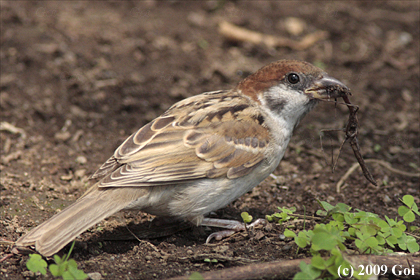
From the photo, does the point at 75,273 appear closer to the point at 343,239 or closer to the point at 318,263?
the point at 318,263

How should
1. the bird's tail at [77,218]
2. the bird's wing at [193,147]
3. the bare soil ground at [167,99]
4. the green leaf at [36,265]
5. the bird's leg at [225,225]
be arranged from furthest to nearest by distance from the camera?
the bird's leg at [225,225]
the bare soil ground at [167,99]
the bird's wing at [193,147]
the bird's tail at [77,218]
the green leaf at [36,265]

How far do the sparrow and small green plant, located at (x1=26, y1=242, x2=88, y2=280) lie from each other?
1.46 feet

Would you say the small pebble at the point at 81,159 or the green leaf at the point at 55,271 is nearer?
the green leaf at the point at 55,271

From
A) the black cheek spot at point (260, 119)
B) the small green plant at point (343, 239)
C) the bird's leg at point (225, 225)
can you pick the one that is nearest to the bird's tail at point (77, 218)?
the bird's leg at point (225, 225)

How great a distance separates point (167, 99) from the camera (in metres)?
6.48

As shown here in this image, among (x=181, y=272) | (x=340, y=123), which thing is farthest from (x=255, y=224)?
(x=340, y=123)

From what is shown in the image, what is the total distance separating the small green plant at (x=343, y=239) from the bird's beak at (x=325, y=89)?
0.98 meters

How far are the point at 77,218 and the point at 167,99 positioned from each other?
314 cm

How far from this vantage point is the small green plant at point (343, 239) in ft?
10.4

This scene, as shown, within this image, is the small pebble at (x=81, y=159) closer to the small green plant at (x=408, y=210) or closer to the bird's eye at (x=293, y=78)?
the bird's eye at (x=293, y=78)

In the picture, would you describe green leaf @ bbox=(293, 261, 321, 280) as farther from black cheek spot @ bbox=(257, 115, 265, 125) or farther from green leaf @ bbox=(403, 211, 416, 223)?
black cheek spot @ bbox=(257, 115, 265, 125)

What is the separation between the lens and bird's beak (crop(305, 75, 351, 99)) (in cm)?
422

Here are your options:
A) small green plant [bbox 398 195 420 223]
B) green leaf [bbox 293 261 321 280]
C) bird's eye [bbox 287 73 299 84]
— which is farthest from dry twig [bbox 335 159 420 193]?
green leaf [bbox 293 261 321 280]

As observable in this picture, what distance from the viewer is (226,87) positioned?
6836 mm
